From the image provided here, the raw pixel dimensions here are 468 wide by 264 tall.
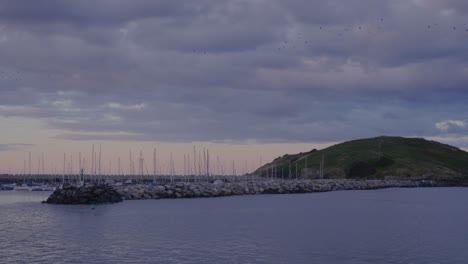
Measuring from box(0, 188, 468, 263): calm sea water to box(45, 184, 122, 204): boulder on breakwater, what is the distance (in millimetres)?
10770

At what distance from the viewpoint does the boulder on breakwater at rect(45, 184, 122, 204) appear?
71000mm

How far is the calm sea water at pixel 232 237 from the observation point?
30.0 meters

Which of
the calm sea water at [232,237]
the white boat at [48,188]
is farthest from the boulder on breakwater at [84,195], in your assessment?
the white boat at [48,188]

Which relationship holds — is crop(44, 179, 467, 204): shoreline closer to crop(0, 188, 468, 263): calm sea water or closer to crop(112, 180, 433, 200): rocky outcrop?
crop(112, 180, 433, 200): rocky outcrop

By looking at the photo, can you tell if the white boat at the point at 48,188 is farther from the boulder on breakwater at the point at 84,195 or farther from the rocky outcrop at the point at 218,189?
the boulder on breakwater at the point at 84,195

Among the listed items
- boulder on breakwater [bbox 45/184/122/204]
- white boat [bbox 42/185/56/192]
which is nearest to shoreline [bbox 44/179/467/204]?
boulder on breakwater [bbox 45/184/122/204]

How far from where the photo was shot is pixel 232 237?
37.9 metres

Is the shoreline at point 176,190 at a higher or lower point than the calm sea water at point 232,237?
higher

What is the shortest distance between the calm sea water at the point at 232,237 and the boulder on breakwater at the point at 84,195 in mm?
10770

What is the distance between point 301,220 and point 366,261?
865 inches

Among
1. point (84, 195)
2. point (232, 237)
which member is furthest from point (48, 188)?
point (232, 237)

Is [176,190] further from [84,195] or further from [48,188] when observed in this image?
[48,188]

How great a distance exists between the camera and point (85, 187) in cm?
7300

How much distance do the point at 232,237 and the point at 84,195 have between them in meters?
37.5
